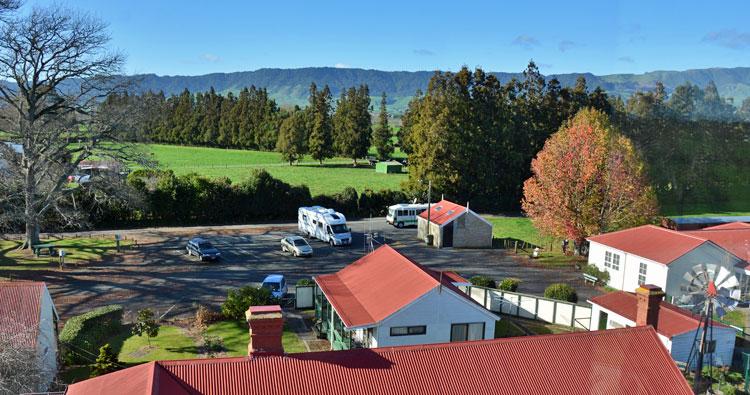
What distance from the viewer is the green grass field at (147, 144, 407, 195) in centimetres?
6981

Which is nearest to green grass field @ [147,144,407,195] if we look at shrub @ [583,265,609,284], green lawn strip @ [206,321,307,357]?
shrub @ [583,265,609,284]

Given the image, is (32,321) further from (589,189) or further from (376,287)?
(589,189)

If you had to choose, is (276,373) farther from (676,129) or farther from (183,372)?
(676,129)

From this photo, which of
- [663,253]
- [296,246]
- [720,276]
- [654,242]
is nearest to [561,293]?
[663,253]

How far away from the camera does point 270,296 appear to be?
2461 cm

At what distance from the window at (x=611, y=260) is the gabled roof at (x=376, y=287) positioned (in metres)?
14.5

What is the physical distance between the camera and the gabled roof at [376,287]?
18422 millimetres

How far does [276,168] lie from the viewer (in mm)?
83750

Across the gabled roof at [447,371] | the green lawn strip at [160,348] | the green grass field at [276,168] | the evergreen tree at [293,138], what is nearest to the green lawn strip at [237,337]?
the green lawn strip at [160,348]

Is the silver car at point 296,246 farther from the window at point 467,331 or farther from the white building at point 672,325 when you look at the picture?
the white building at point 672,325

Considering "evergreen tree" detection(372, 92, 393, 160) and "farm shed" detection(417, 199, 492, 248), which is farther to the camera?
"evergreen tree" detection(372, 92, 393, 160)

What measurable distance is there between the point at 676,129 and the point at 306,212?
80.9ft

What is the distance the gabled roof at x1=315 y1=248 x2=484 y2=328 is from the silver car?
41.1 ft

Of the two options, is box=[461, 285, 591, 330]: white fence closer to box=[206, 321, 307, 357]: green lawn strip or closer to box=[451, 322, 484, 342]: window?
box=[451, 322, 484, 342]: window
